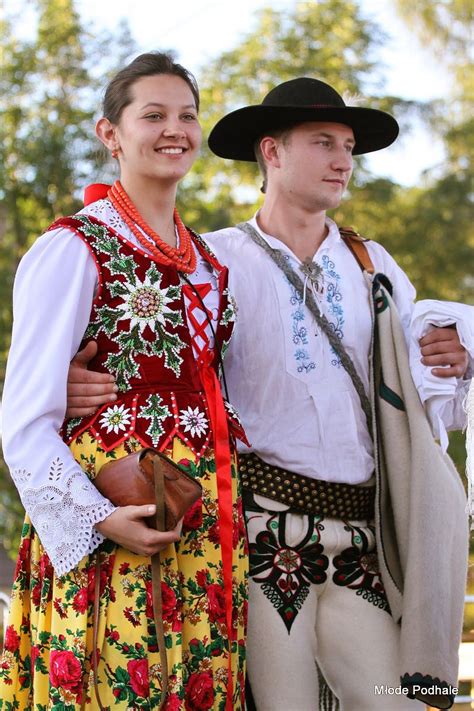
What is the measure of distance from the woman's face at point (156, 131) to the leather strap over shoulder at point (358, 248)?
789mm

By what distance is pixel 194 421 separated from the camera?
2609 millimetres

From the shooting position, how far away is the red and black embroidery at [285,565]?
298cm

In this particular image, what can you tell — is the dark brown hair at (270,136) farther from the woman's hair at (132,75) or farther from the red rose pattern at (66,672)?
the red rose pattern at (66,672)

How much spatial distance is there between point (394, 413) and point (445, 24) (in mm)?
14009

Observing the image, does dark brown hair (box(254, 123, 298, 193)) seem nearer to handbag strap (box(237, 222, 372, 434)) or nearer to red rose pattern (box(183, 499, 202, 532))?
handbag strap (box(237, 222, 372, 434))

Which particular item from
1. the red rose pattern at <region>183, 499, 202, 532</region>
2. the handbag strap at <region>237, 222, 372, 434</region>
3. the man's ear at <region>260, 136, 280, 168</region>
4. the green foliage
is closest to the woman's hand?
the red rose pattern at <region>183, 499, 202, 532</region>

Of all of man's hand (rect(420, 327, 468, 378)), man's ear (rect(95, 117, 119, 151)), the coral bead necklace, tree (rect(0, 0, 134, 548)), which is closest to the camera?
the coral bead necklace

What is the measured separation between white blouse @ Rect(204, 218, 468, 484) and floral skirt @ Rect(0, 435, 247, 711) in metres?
0.41

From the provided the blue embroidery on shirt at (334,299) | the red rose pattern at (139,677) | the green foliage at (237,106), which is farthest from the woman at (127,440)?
the green foliage at (237,106)

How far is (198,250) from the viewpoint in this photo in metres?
2.91

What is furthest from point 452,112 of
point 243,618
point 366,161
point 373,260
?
point 243,618

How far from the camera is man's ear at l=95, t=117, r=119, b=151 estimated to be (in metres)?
2.82

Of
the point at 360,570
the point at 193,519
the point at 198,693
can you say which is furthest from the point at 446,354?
the point at 198,693

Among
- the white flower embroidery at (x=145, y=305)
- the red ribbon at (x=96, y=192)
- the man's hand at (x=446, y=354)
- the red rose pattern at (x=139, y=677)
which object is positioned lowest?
the red rose pattern at (x=139, y=677)
